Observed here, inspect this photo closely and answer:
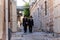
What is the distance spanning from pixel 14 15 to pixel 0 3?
48.4 ft

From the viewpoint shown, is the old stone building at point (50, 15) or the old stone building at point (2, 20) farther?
the old stone building at point (50, 15)

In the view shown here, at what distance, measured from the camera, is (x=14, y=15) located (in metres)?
20.5

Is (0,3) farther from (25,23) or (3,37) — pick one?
(25,23)

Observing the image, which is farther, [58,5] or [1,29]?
[58,5]

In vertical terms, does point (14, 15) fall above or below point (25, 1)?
below

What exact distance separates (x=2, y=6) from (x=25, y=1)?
42.6m

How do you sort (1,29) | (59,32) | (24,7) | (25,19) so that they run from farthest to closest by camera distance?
(24,7) < (25,19) < (59,32) < (1,29)

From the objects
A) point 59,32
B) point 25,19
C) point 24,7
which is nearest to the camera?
point 59,32

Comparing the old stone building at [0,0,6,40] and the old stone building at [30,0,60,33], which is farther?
the old stone building at [30,0,60,33]

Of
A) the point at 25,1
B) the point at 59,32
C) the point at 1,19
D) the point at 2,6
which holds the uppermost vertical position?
the point at 25,1

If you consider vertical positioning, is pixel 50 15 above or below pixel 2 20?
above

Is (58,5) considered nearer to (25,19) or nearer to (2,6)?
(25,19)

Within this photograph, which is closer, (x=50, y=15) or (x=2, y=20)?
(x=2, y=20)

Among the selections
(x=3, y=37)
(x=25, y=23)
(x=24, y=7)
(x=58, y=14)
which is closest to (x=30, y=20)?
(x=25, y=23)
